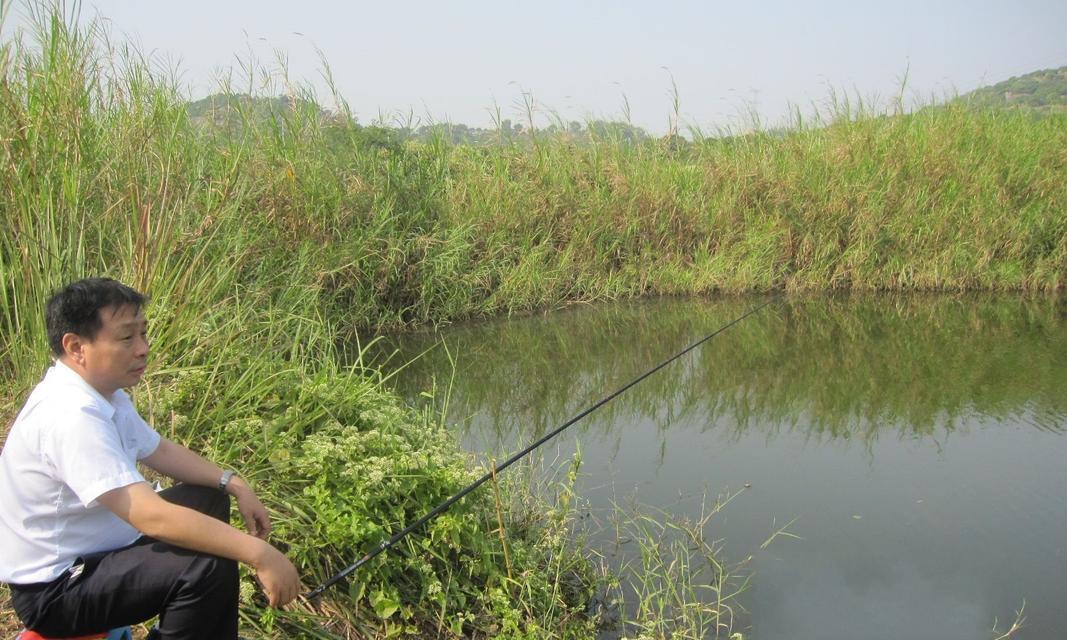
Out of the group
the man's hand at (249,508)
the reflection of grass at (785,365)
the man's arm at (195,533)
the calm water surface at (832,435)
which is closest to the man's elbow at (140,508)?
the man's arm at (195,533)

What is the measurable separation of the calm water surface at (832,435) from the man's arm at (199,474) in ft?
4.61

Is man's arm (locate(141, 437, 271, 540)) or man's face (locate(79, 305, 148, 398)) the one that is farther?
man's arm (locate(141, 437, 271, 540))

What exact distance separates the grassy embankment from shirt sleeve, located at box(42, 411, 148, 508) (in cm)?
87

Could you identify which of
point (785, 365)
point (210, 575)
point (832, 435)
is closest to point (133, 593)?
point (210, 575)

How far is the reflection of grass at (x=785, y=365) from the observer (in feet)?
16.5

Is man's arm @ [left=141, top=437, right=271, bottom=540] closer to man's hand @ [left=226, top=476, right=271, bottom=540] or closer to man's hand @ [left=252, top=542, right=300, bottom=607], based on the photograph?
man's hand @ [left=226, top=476, right=271, bottom=540]

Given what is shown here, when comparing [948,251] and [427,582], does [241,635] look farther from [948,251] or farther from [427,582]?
[948,251]

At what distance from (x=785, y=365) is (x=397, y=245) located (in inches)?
116

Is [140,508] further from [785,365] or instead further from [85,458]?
[785,365]

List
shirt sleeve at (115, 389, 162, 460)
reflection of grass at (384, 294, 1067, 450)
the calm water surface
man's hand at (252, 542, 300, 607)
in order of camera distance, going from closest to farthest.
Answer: man's hand at (252, 542, 300, 607), shirt sleeve at (115, 389, 162, 460), the calm water surface, reflection of grass at (384, 294, 1067, 450)

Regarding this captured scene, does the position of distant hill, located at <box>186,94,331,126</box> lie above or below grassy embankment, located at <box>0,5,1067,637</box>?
above

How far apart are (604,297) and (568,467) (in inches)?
176

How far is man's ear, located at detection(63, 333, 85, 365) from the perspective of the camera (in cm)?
178

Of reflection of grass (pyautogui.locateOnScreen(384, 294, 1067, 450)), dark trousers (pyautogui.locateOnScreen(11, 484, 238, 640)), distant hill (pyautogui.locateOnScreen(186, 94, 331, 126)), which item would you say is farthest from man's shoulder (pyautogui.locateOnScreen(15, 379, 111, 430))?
distant hill (pyautogui.locateOnScreen(186, 94, 331, 126))
